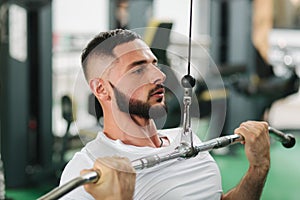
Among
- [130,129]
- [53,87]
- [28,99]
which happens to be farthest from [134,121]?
[53,87]

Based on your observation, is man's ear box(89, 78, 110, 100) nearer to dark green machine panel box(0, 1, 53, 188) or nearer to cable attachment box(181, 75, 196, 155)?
cable attachment box(181, 75, 196, 155)

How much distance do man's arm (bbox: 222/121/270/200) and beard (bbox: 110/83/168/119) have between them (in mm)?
276

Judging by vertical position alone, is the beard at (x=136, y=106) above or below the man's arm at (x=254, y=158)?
above

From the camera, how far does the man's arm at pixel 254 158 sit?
1.17 metres

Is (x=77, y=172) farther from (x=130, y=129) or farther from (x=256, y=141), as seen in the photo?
(x=256, y=141)

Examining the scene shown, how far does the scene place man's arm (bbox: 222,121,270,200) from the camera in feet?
3.82

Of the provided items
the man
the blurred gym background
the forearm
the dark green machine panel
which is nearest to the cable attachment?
the man

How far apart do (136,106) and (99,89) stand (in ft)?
0.25

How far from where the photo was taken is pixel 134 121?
3.21 feet

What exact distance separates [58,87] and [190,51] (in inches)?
128

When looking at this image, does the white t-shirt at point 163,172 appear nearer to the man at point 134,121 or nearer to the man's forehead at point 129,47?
the man at point 134,121

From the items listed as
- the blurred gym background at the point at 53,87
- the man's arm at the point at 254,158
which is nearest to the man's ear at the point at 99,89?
the man's arm at the point at 254,158

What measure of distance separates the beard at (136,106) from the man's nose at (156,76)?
0.04ft

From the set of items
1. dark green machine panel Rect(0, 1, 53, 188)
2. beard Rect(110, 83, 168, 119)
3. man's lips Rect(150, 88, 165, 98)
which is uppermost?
man's lips Rect(150, 88, 165, 98)
